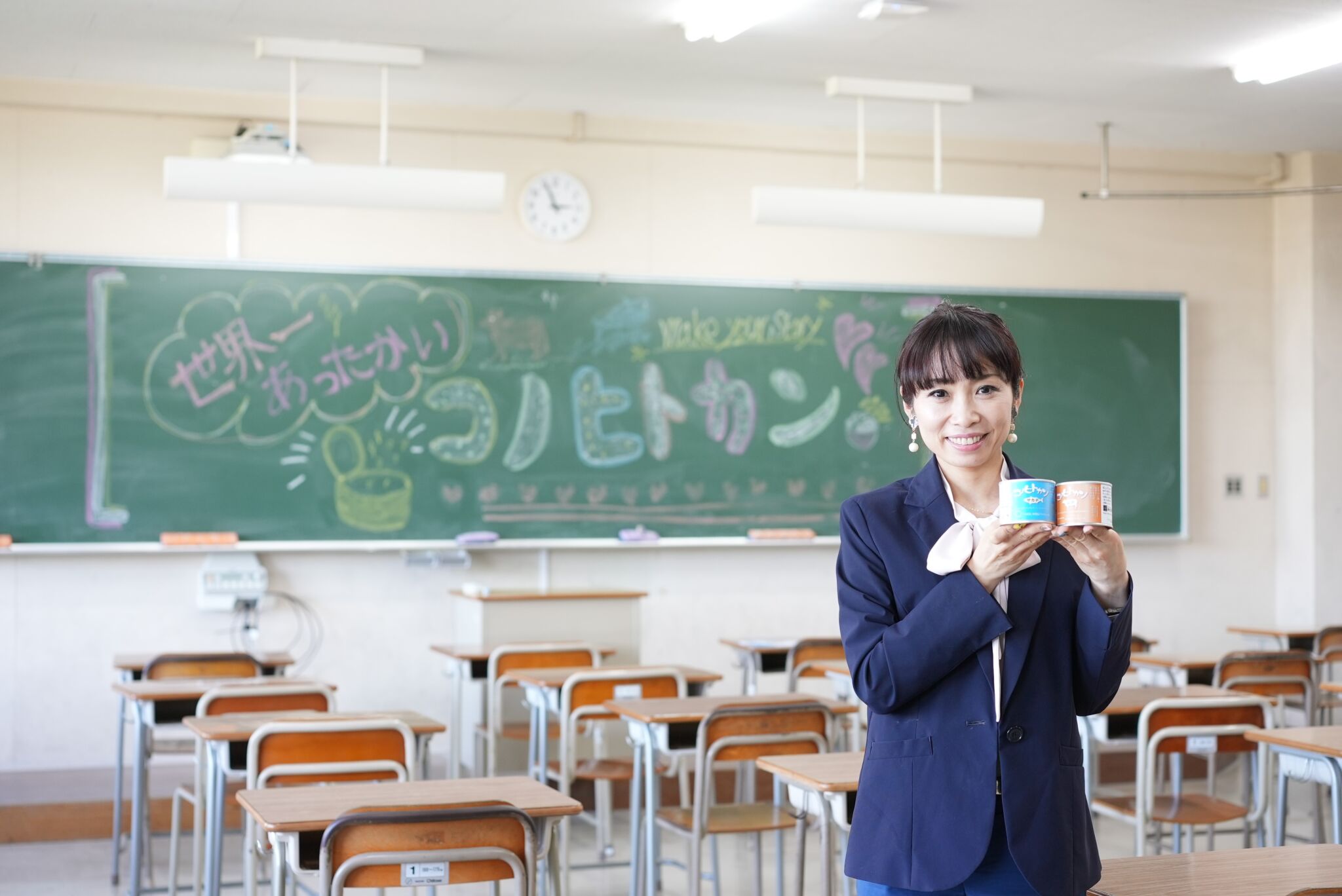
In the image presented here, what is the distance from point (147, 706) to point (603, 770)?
1.48m

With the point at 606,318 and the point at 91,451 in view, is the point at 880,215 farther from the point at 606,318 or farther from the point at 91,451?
the point at 91,451

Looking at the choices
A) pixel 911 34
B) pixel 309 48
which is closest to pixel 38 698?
pixel 309 48

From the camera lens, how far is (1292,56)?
582 cm

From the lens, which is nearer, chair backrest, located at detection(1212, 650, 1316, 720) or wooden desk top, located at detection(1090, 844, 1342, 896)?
wooden desk top, located at detection(1090, 844, 1342, 896)

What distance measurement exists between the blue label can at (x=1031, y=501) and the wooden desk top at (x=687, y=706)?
2.41 meters

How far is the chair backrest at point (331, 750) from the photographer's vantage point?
3.38m

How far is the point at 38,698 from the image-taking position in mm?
6238

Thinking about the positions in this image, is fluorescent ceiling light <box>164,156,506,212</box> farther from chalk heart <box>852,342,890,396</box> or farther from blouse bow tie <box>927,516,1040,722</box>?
blouse bow tie <box>927,516,1040,722</box>

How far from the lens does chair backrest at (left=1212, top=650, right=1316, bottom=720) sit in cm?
510

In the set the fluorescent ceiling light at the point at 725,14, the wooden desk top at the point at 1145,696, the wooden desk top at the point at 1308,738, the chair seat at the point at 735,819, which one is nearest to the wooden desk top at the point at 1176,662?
the wooden desk top at the point at 1145,696

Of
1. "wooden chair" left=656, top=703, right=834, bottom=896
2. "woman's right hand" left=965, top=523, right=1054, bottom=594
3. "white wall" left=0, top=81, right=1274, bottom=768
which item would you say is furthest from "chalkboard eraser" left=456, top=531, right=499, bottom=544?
"woman's right hand" left=965, top=523, right=1054, bottom=594

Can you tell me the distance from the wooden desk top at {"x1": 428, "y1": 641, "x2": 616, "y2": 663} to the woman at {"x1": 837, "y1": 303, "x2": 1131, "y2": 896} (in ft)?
12.4

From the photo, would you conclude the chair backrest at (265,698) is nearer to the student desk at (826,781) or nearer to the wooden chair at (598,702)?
the wooden chair at (598,702)

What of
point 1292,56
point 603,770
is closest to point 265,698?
point 603,770
